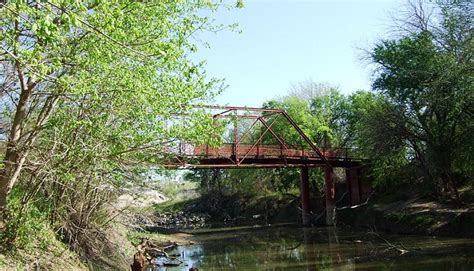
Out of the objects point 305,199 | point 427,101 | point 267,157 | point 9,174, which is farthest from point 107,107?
point 305,199

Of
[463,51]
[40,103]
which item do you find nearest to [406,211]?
[463,51]

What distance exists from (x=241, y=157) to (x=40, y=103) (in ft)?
86.7

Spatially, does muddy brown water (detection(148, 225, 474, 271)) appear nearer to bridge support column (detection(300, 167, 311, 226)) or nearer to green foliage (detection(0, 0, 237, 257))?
green foliage (detection(0, 0, 237, 257))

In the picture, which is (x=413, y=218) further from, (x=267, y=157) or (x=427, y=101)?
(x=267, y=157)

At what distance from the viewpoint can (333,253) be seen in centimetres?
2461

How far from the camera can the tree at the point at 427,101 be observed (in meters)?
23.9

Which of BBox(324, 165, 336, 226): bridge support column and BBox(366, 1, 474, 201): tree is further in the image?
BBox(324, 165, 336, 226): bridge support column

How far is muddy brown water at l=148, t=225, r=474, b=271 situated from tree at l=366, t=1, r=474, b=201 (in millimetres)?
5958

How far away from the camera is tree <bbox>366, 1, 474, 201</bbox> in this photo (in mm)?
23922

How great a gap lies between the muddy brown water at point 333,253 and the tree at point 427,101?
596cm

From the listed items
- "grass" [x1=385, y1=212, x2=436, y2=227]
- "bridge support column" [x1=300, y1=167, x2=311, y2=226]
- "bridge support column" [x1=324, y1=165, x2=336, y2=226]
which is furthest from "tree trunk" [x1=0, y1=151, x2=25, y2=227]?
"bridge support column" [x1=300, y1=167, x2=311, y2=226]

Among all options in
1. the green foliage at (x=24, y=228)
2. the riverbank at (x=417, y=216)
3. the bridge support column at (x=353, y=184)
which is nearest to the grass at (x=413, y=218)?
the riverbank at (x=417, y=216)

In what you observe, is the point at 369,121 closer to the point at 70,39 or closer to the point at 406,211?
the point at 406,211

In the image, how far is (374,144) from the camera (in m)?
33.7
